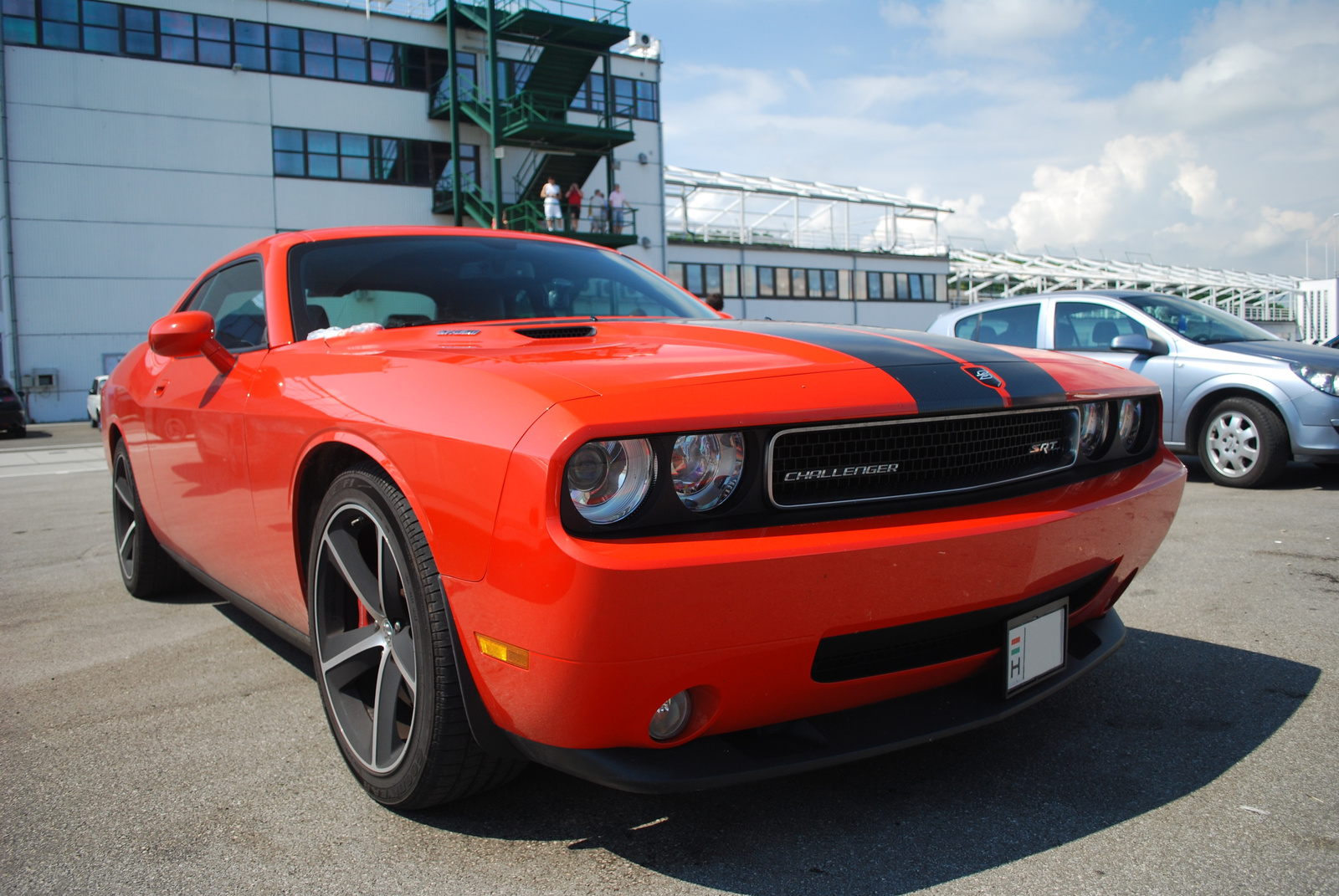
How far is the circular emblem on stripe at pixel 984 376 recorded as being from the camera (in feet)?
6.30

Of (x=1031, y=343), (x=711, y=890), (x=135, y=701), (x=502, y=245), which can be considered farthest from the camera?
(x=1031, y=343)

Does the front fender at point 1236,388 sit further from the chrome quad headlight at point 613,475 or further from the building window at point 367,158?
the building window at point 367,158

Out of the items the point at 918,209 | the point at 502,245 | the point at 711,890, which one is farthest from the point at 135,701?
the point at 918,209

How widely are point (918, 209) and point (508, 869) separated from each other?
42.8 m

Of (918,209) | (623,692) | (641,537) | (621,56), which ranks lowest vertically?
(623,692)

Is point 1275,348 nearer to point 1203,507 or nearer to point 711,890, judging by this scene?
point 1203,507

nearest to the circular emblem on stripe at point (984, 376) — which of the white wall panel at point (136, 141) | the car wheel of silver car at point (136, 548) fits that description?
the car wheel of silver car at point (136, 548)

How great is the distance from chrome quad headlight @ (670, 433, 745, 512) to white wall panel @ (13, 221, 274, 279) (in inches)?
953

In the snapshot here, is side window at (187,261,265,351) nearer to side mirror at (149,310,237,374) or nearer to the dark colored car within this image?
side mirror at (149,310,237,374)

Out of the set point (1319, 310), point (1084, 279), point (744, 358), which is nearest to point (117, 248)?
point (744, 358)

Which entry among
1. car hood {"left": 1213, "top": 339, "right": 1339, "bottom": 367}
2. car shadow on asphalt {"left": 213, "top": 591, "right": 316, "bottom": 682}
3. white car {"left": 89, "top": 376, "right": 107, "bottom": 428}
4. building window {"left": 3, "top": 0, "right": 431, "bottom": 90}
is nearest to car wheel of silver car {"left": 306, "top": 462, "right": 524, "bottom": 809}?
car shadow on asphalt {"left": 213, "top": 591, "right": 316, "bottom": 682}

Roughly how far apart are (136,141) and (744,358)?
2581 centimetres

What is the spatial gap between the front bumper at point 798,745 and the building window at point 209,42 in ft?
88.0

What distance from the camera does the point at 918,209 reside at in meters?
41.3
